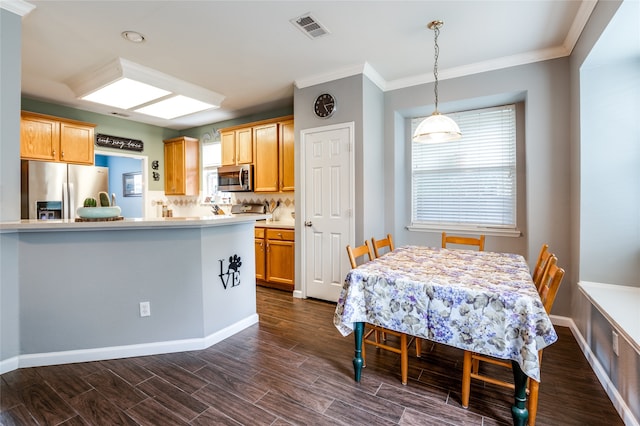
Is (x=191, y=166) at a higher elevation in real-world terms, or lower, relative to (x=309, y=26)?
lower

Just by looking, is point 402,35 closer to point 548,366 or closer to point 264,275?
point 548,366

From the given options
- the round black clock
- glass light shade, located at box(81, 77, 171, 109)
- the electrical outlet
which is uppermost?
glass light shade, located at box(81, 77, 171, 109)

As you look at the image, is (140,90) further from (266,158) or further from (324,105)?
(324,105)

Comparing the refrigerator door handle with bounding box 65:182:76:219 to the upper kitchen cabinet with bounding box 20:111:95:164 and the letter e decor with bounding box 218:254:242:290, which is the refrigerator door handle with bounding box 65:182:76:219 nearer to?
the upper kitchen cabinet with bounding box 20:111:95:164

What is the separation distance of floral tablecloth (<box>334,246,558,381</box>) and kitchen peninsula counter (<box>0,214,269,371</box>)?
4.26 ft

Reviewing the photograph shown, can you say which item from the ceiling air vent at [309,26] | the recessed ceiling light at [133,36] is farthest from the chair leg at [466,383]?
the recessed ceiling light at [133,36]

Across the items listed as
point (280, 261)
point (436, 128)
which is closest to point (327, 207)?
point (280, 261)

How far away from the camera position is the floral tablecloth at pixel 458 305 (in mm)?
1520

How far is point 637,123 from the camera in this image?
237cm

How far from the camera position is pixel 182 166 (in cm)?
568

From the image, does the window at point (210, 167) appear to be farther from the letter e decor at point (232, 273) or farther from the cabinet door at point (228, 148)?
the letter e decor at point (232, 273)

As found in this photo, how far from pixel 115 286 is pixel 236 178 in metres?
2.76

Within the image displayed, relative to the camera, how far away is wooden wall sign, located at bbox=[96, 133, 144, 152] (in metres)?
5.00

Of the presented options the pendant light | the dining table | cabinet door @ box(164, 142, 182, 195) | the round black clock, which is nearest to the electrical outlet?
the dining table
